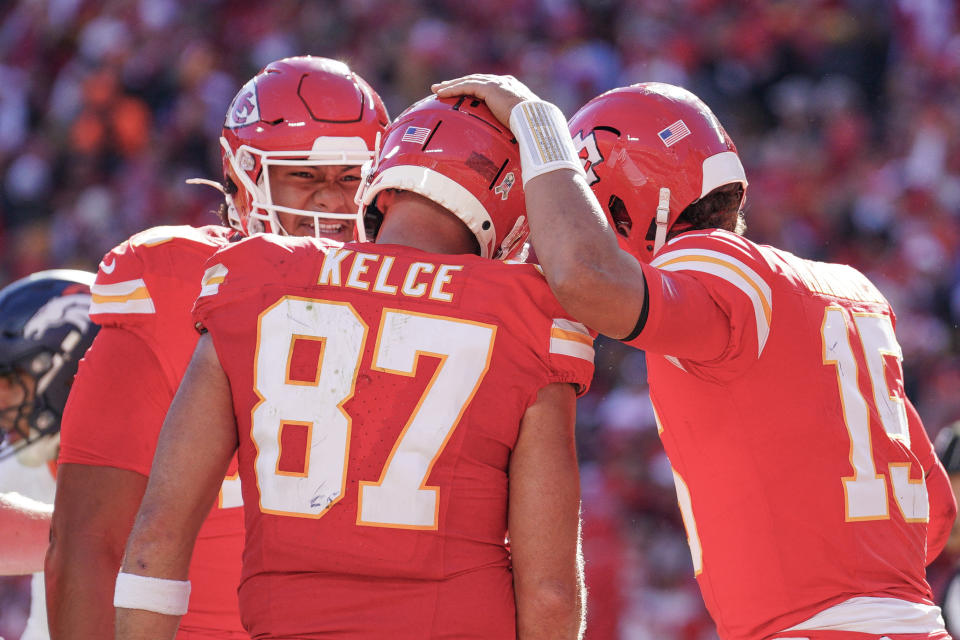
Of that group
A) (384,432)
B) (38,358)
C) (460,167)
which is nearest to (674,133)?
(460,167)

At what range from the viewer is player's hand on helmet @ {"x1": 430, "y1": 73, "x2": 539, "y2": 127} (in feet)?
8.04

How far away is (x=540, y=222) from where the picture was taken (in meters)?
2.24

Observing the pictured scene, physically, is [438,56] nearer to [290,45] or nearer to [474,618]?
[290,45]

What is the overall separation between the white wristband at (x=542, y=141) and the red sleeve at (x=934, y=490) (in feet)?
3.46

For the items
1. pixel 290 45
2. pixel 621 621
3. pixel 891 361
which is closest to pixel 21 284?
pixel 891 361

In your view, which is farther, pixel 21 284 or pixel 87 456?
pixel 21 284

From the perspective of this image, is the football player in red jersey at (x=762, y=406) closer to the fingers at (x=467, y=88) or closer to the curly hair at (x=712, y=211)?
the fingers at (x=467, y=88)

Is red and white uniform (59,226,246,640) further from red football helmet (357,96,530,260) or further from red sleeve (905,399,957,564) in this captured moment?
red sleeve (905,399,957,564)

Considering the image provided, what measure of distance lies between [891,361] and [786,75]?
753 centimetres

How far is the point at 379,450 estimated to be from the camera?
209 centimetres

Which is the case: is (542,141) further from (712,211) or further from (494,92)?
(712,211)

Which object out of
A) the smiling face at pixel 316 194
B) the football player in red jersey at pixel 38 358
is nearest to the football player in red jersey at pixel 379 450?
the smiling face at pixel 316 194

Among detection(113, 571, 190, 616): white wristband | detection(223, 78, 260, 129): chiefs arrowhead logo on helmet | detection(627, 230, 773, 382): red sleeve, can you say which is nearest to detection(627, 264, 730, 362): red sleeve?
detection(627, 230, 773, 382): red sleeve

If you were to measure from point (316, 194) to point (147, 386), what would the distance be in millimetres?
767
